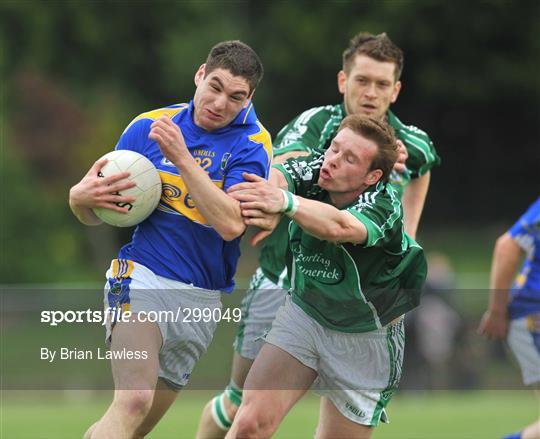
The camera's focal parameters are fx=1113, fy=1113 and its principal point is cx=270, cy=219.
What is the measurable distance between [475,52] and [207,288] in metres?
26.4

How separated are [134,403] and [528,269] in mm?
3492

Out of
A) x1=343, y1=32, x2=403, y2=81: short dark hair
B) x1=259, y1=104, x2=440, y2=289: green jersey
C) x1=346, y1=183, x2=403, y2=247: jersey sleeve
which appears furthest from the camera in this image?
x1=343, y1=32, x2=403, y2=81: short dark hair

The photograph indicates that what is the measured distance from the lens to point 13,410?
12.9 m

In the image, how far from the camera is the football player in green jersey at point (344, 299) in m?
5.84

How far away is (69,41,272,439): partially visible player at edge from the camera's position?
19.0 feet

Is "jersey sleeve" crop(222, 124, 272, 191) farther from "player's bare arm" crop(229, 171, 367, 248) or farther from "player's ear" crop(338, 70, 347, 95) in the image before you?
"player's ear" crop(338, 70, 347, 95)

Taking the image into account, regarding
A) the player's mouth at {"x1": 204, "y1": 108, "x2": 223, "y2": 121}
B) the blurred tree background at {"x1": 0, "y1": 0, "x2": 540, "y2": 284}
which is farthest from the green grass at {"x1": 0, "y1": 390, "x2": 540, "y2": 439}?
the blurred tree background at {"x1": 0, "y1": 0, "x2": 540, "y2": 284}

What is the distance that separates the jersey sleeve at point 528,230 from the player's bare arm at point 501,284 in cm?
4

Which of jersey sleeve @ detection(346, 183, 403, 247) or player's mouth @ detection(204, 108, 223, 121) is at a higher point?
player's mouth @ detection(204, 108, 223, 121)

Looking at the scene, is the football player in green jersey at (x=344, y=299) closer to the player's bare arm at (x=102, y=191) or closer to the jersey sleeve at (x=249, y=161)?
the jersey sleeve at (x=249, y=161)

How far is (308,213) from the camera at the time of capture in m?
5.50

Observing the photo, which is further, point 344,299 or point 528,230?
point 528,230

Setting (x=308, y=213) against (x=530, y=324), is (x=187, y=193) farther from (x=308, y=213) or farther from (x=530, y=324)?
(x=530, y=324)

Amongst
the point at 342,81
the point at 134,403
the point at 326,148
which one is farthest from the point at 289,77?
the point at 134,403
